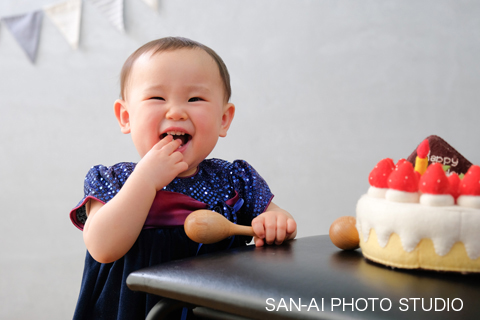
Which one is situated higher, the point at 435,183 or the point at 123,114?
the point at 123,114

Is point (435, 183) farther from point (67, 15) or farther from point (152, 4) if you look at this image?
point (67, 15)

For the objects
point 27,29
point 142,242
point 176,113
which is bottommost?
point 142,242

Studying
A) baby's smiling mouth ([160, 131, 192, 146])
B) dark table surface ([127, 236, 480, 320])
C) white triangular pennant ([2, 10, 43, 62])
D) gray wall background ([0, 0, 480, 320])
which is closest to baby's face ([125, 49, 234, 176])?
baby's smiling mouth ([160, 131, 192, 146])

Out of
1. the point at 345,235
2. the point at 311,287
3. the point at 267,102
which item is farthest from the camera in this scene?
the point at 267,102

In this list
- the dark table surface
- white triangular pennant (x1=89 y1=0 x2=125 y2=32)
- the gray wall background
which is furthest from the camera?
white triangular pennant (x1=89 y1=0 x2=125 y2=32)

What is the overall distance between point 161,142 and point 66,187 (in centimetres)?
104

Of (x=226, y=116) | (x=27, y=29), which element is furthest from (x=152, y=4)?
(x=226, y=116)

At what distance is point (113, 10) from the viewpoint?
1565mm

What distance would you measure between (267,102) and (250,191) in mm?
751

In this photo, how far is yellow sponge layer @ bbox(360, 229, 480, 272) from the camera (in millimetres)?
424

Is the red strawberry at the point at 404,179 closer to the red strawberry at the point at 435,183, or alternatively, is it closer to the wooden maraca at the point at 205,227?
the red strawberry at the point at 435,183

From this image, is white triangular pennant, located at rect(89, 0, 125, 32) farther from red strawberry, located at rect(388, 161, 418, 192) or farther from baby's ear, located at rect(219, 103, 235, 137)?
red strawberry, located at rect(388, 161, 418, 192)

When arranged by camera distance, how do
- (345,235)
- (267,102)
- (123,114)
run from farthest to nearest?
(267,102) < (123,114) < (345,235)

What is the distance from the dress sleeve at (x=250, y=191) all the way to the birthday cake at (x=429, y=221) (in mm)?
356
